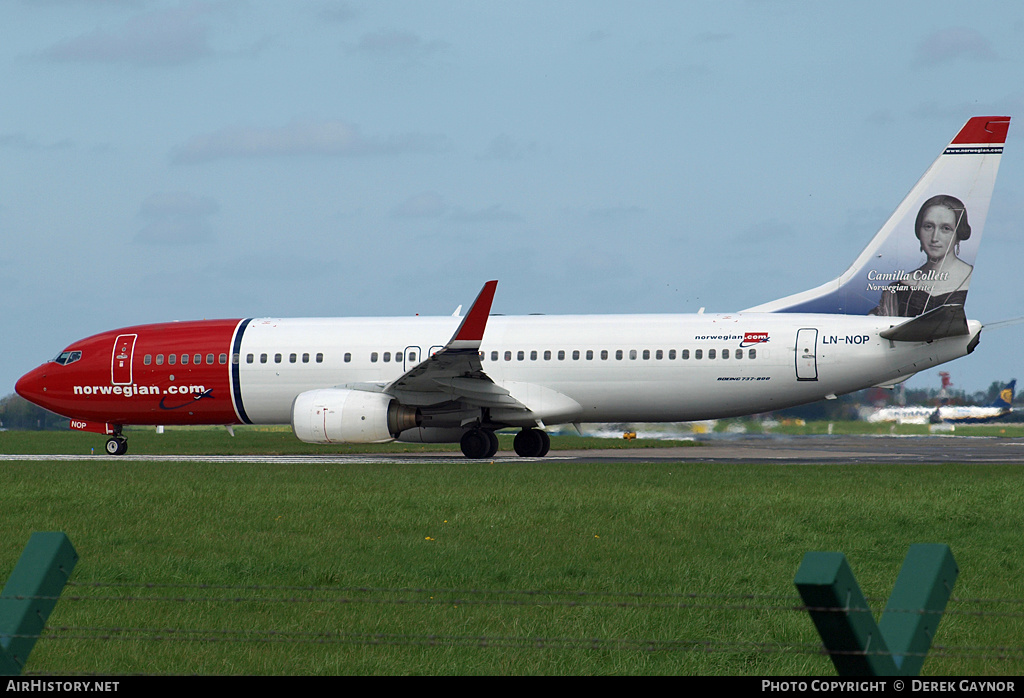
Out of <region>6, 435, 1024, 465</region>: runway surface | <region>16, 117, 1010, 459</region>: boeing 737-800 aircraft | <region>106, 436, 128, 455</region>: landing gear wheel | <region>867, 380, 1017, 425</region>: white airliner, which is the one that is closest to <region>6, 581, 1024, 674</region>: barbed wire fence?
<region>16, 117, 1010, 459</region>: boeing 737-800 aircraft

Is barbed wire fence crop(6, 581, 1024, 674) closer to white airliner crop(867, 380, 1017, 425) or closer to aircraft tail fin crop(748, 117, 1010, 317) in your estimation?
aircraft tail fin crop(748, 117, 1010, 317)

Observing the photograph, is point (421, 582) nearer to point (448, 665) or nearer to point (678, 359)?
point (448, 665)

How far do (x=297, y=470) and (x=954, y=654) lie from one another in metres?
17.9

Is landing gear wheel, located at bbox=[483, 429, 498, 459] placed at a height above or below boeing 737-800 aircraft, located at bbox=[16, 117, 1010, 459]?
below

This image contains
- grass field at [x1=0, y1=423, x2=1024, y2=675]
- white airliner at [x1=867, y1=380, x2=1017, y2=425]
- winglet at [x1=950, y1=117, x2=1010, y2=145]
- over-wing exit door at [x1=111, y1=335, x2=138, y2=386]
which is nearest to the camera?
grass field at [x1=0, y1=423, x2=1024, y2=675]

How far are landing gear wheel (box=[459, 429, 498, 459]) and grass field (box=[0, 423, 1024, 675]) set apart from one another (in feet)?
21.1

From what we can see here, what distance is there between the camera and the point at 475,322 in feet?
85.4

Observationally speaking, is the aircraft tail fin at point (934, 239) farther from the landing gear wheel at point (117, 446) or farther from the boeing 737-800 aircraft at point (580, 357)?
the landing gear wheel at point (117, 446)

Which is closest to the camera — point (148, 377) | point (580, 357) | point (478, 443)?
point (580, 357)

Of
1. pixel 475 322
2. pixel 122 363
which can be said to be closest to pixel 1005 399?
pixel 475 322

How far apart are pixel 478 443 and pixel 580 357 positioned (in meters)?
3.36

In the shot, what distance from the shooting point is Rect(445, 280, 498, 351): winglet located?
25594 mm

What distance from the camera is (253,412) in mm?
30734

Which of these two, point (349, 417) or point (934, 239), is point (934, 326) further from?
point (349, 417)
